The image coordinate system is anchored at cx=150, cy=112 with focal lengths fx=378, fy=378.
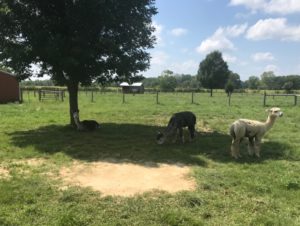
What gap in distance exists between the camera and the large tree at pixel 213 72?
95.2 m

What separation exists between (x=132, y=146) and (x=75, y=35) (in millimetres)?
5084

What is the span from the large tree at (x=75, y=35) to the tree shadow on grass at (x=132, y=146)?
2.60 m

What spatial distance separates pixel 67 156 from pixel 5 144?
2.95 m

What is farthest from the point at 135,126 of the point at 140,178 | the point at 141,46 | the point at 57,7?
the point at 140,178

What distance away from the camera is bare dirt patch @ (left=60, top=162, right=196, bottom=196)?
761 cm

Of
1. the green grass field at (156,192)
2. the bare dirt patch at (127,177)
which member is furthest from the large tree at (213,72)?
the bare dirt patch at (127,177)

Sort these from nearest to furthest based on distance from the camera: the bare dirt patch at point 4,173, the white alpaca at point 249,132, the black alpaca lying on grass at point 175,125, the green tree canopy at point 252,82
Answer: the bare dirt patch at point 4,173 < the white alpaca at point 249,132 < the black alpaca lying on grass at point 175,125 < the green tree canopy at point 252,82

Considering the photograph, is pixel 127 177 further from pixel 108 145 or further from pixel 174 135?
pixel 174 135

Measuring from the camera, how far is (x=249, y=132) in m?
10.3

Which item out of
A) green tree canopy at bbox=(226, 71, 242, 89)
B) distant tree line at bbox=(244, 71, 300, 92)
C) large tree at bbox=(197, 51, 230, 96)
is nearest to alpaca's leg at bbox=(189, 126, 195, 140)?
large tree at bbox=(197, 51, 230, 96)

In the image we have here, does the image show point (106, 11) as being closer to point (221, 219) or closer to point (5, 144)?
point (5, 144)

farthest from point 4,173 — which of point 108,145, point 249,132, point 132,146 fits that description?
point 249,132

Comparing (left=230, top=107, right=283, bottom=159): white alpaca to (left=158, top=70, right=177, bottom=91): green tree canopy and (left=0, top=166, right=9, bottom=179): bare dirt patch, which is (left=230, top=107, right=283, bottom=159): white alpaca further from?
(left=158, top=70, right=177, bottom=91): green tree canopy

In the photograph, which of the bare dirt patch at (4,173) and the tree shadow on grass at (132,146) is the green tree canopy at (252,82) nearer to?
the tree shadow on grass at (132,146)
